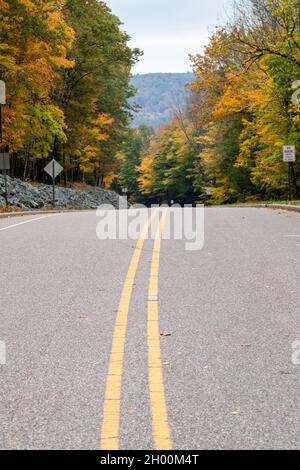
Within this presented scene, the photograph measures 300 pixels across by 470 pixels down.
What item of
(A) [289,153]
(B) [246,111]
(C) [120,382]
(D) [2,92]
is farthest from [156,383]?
(B) [246,111]

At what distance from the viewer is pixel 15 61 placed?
26375mm

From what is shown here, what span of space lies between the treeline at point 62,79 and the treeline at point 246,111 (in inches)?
273

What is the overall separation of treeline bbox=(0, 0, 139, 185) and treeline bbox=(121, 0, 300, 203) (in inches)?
273

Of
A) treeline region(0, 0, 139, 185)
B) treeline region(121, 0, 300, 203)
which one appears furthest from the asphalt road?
treeline region(0, 0, 139, 185)

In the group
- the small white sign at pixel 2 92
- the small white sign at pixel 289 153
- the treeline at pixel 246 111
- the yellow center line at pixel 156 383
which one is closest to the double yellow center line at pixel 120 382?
the yellow center line at pixel 156 383

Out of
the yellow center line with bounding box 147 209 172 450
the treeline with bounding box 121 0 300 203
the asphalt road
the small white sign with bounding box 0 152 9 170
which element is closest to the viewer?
the yellow center line with bounding box 147 209 172 450

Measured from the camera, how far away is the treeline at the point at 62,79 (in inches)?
1017

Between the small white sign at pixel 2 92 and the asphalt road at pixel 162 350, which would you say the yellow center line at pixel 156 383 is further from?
the small white sign at pixel 2 92

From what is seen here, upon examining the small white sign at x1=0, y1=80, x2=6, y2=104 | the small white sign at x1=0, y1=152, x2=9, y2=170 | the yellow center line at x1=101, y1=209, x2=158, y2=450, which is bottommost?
the yellow center line at x1=101, y1=209, x2=158, y2=450

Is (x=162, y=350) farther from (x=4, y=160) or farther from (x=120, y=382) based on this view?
(x=4, y=160)

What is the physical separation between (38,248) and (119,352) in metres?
6.93

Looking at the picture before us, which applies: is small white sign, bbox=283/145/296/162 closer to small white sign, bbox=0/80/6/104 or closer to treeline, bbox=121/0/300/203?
treeline, bbox=121/0/300/203

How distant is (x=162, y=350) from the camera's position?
532 centimetres

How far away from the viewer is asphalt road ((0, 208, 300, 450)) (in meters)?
3.74
